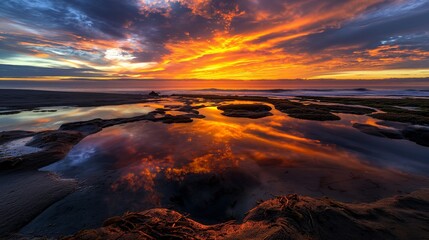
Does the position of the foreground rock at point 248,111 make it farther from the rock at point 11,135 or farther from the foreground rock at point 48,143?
the rock at point 11,135

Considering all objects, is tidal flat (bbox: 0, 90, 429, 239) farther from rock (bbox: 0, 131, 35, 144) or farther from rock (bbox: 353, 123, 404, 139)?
rock (bbox: 353, 123, 404, 139)

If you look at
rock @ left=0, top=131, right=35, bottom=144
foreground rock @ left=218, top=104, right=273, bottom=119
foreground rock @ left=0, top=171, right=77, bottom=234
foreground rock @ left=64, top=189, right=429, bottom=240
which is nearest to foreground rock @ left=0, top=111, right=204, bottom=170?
rock @ left=0, top=131, right=35, bottom=144

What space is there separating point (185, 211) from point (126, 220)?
198 cm

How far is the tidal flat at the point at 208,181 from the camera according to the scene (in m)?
4.72

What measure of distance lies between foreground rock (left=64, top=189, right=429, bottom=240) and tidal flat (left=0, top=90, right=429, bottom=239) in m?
0.03

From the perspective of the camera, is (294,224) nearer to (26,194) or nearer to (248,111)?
(26,194)

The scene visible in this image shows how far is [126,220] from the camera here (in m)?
4.56

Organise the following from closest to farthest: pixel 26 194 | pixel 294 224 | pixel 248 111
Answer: pixel 294 224 < pixel 26 194 < pixel 248 111

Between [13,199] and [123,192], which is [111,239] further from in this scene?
[13,199]

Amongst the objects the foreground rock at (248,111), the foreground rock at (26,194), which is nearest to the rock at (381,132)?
the foreground rock at (248,111)

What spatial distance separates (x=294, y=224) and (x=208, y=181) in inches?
160

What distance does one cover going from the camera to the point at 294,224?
4.14 metres

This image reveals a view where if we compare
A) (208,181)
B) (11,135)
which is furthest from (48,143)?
(208,181)

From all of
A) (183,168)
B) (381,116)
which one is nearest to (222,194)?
(183,168)
